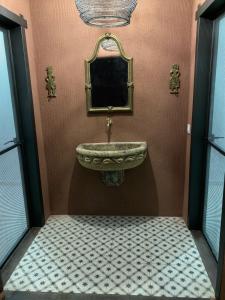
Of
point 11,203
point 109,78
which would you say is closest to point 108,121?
point 109,78

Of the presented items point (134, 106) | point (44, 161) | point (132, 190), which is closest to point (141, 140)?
point (134, 106)

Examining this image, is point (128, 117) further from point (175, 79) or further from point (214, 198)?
point (214, 198)

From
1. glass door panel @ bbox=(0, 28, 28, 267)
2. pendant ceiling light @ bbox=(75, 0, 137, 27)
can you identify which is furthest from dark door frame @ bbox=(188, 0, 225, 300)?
glass door panel @ bbox=(0, 28, 28, 267)

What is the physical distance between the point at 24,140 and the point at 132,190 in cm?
140

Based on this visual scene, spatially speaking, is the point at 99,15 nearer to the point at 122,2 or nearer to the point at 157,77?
the point at 122,2

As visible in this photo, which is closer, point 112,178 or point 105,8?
point 105,8

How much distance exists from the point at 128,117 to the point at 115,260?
1.51 metres

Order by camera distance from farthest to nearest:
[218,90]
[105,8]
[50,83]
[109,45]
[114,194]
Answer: [114,194], [50,83], [109,45], [218,90], [105,8]

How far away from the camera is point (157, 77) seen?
2762mm

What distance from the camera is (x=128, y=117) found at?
2.89 metres

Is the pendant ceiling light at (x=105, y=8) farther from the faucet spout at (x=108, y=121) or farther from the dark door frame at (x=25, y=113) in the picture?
the faucet spout at (x=108, y=121)

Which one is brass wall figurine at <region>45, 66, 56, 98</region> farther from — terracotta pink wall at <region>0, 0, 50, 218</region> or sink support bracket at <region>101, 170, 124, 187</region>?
sink support bracket at <region>101, 170, 124, 187</region>

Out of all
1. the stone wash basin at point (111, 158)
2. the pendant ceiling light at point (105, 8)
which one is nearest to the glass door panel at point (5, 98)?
the stone wash basin at point (111, 158)

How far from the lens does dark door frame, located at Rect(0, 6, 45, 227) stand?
244cm
